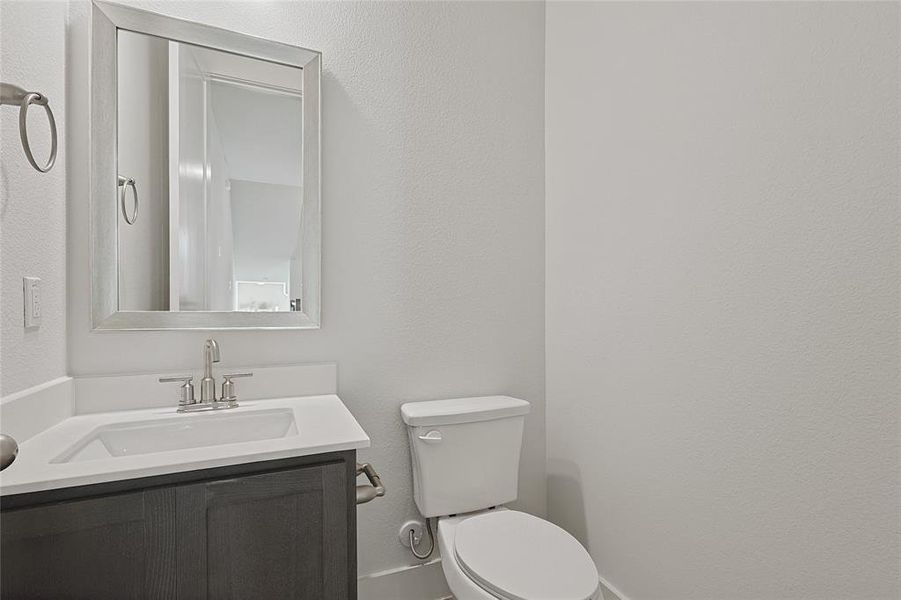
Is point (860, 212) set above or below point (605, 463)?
above

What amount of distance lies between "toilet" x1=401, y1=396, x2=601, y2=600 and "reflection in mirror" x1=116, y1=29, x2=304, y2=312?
63cm

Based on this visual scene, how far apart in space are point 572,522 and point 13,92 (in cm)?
199

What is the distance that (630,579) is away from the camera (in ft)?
4.90

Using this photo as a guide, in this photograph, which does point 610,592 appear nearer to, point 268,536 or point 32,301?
point 268,536

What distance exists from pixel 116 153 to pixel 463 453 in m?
1.36

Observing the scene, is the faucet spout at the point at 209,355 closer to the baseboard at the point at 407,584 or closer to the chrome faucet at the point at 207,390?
the chrome faucet at the point at 207,390

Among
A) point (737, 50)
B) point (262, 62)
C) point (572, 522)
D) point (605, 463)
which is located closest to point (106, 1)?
point (262, 62)

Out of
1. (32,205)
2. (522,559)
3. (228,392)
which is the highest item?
(32,205)

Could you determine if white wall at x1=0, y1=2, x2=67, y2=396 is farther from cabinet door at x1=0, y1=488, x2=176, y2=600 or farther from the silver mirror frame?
cabinet door at x1=0, y1=488, x2=176, y2=600

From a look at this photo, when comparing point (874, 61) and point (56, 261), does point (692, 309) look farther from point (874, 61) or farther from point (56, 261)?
point (56, 261)

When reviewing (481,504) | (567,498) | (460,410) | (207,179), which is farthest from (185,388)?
(567,498)

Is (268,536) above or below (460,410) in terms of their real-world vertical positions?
below

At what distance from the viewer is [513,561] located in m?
1.17

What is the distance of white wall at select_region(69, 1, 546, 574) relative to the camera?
149 centimetres
